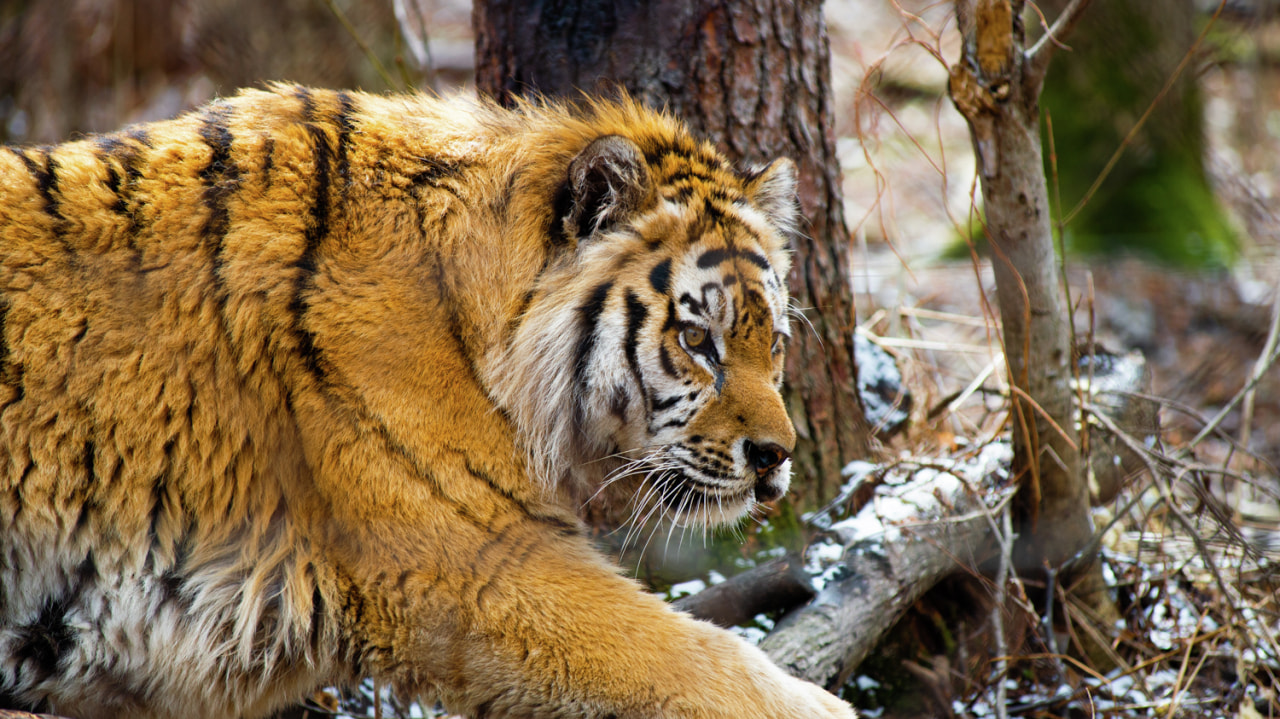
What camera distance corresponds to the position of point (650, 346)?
2635mm

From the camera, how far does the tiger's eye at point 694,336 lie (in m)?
2.66

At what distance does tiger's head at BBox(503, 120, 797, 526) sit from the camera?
263 cm

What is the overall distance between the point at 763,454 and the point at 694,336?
406 mm

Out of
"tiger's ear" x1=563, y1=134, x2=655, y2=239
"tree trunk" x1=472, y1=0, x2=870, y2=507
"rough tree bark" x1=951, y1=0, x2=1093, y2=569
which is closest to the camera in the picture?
"tiger's ear" x1=563, y1=134, x2=655, y2=239

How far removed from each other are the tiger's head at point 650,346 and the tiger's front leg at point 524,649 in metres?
0.39

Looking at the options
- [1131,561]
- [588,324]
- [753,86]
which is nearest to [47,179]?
[588,324]

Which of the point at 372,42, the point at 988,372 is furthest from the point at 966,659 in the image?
the point at 372,42

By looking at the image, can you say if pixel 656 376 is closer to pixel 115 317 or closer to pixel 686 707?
pixel 686 707

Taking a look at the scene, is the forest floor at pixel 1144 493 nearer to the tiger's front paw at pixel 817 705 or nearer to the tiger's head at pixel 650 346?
the tiger's front paw at pixel 817 705

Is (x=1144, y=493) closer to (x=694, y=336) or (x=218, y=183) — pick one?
(x=694, y=336)

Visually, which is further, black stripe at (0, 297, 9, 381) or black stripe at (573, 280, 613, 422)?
black stripe at (573, 280, 613, 422)

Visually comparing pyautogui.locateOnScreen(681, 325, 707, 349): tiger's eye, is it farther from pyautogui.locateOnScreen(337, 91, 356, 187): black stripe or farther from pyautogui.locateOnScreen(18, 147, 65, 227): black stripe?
pyautogui.locateOnScreen(18, 147, 65, 227): black stripe

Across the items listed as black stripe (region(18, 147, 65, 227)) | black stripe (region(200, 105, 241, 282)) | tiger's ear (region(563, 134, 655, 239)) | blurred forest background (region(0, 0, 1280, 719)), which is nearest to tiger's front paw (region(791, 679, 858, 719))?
blurred forest background (region(0, 0, 1280, 719))

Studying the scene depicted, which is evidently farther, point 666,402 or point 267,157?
point 666,402
